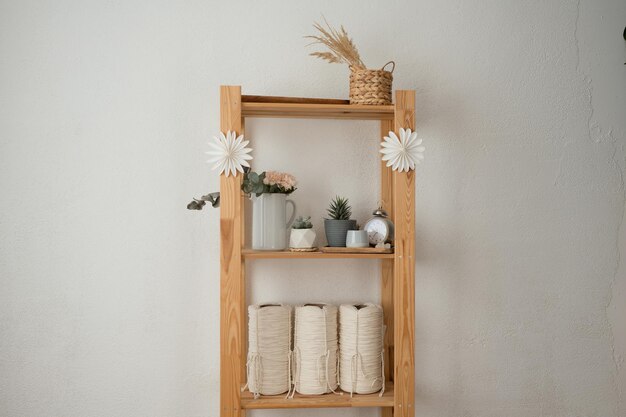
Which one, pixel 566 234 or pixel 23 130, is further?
pixel 566 234

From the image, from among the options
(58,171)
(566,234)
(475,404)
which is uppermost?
(58,171)

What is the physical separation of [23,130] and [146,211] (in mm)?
591

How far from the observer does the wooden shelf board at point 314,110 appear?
199 centimetres

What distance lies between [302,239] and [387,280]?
0.44 metres

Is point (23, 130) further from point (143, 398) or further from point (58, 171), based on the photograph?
point (143, 398)

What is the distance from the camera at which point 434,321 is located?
2324 millimetres

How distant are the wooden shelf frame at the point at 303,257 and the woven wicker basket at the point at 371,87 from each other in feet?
0.11

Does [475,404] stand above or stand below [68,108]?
below

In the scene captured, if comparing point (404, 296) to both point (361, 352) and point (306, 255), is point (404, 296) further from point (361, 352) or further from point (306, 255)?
point (306, 255)

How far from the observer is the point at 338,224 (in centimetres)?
207

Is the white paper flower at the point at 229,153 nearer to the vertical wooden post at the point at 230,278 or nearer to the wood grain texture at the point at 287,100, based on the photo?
the vertical wooden post at the point at 230,278

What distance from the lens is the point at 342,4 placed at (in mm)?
2316

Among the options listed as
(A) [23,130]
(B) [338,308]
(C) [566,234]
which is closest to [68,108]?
(A) [23,130]

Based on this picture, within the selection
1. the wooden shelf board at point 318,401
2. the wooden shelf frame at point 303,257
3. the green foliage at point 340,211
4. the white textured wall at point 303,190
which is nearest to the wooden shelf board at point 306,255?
the wooden shelf frame at point 303,257
